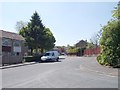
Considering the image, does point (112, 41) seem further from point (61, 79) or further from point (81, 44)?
point (81, 44)

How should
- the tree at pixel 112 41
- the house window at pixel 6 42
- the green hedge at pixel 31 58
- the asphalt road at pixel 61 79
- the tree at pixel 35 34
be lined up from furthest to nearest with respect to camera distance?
the tree at pixel 35 34, the house window at pixel 6 42, the green hedge at pixel 31 58, the tree at pixel 112 41, the asphalt road at pixel 61 79

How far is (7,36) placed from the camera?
6025 centimetres

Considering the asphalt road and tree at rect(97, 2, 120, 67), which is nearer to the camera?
the asphalt road

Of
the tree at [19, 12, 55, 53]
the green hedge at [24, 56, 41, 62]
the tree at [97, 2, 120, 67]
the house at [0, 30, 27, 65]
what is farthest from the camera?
the tree at [19, 12, 55, 53]

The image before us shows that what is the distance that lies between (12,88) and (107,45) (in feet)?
60.4

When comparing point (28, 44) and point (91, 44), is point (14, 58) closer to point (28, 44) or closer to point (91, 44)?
point (28, 44)

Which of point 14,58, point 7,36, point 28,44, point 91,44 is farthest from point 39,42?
point 91,44

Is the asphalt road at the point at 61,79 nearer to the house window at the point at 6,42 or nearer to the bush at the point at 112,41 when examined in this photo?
the bush at the point at 112,41

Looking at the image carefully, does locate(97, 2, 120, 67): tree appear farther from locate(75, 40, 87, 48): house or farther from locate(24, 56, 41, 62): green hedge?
locate(75, 40, 87, 48): house

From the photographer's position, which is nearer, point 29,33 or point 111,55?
point 111,55

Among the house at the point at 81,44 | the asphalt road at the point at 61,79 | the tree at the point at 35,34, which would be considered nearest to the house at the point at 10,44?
the tree at the point at 35,34

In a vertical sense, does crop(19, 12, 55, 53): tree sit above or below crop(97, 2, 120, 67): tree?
above

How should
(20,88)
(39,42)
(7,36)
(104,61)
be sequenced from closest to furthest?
(20,88)
(104,61)
(7,36)
(39,42)

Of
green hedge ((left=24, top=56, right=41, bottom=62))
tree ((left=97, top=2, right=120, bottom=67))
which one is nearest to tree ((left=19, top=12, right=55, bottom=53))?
green hedge ((left=24, top=56, right=41, bottom=62))
